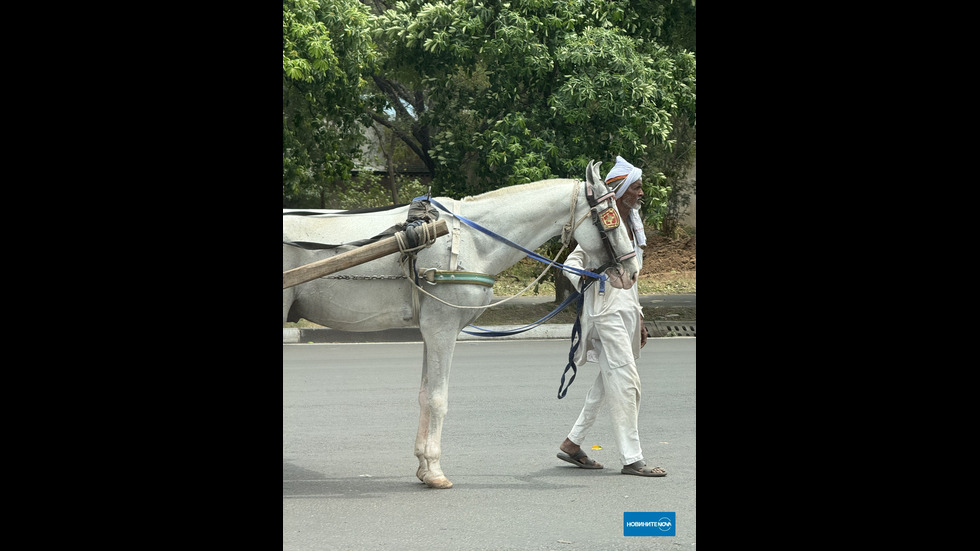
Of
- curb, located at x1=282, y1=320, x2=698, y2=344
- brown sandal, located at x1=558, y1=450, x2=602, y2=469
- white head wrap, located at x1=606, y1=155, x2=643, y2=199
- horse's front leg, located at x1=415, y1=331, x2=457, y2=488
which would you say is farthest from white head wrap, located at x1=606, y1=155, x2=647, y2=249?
A: curb, located at x1=282, y1=320, x2=698, y2=344

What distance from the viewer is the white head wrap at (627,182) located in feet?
17.6

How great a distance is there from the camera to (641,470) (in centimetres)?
533

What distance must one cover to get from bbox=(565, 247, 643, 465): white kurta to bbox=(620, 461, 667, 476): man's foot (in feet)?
0.17

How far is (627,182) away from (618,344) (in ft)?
3.20

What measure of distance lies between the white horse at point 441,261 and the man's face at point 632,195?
29 cm

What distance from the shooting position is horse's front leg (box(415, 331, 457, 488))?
5004mm

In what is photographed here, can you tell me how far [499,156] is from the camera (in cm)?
773

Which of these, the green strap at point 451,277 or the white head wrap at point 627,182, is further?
the white head wrap at point 627,182

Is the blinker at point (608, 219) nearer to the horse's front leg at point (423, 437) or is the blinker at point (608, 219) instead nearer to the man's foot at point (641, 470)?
the horse's front leg at point (423, 437)

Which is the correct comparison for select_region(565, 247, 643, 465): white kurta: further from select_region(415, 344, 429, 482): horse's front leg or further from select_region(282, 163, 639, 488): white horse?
select_region(415, 344, 429, 482): horse's front leg

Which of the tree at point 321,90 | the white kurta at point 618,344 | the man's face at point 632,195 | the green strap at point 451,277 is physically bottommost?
the white kurta at point 618,344

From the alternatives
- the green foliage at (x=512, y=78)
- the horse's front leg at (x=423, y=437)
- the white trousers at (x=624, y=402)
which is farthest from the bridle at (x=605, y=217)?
the green foliage at (x=512, y=78)

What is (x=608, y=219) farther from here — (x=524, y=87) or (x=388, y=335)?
(x=388, y=335)
